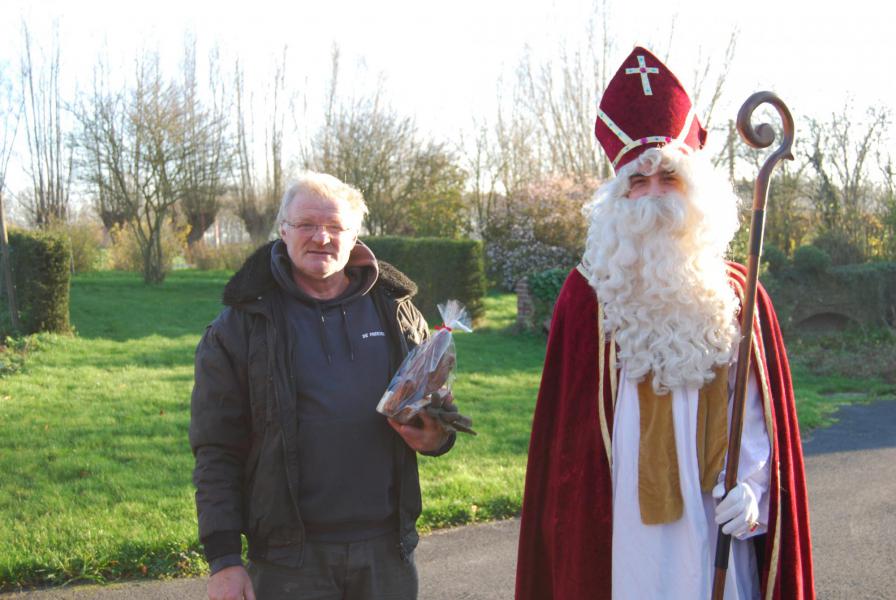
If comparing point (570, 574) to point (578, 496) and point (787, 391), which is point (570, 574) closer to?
point (578, 496)

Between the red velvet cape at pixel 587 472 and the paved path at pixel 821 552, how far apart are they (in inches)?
70.5

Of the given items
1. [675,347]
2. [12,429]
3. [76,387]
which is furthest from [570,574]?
[76,387]

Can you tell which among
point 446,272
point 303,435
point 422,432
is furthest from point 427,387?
point 446,272

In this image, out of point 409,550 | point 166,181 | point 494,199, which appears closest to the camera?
point 409,550

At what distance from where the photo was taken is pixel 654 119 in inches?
111

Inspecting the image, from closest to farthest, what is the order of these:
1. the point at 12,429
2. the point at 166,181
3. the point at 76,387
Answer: the point at 12,429
the point at 76,387
the point at 166,181

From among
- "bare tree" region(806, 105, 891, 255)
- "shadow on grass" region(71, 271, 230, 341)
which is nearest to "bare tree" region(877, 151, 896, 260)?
"bare tree" region(806, 105, 891, 255)

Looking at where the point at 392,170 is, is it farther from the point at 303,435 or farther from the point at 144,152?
the point at 303,435

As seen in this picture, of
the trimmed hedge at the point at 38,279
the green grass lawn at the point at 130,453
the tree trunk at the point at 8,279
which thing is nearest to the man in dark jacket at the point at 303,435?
the green grass lawn at the point at 130,453

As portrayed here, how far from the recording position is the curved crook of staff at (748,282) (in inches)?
98.2

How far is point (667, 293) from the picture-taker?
2682 millimetres

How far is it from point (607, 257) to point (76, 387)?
6.96 m

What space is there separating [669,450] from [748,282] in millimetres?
574

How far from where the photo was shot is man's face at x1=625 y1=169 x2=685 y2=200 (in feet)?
8.98
